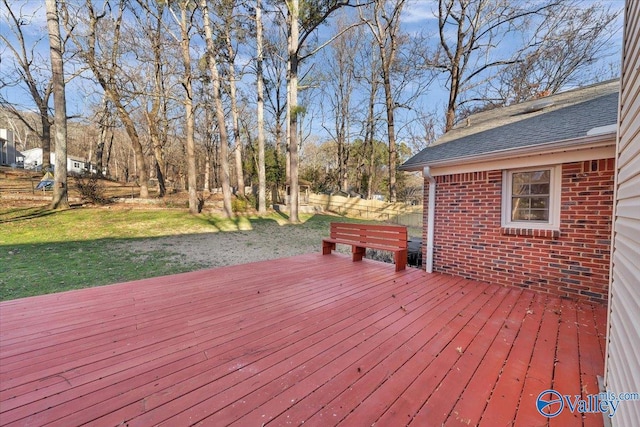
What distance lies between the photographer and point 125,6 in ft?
43.8

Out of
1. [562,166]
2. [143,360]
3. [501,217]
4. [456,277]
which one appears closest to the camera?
[143,360]

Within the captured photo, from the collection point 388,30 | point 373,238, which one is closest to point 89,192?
point 373,238

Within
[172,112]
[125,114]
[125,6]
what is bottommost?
[125,114]

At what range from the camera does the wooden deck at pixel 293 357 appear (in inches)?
68.7

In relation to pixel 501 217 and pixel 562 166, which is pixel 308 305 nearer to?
pixel 501 217

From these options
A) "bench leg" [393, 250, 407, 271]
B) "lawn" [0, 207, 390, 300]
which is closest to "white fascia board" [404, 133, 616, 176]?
"bench leg" [393, 250, 407, 271]

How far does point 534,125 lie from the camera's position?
15.0ft

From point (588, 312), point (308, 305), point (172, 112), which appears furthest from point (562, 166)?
point (172, 112)

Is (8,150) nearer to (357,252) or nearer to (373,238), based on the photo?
(357,252)

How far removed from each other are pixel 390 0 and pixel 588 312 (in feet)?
58.1

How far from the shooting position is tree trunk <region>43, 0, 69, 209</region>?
426 inches

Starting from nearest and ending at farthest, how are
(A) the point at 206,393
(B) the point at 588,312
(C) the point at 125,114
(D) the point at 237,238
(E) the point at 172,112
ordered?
(A) the point at 206,393 < (B) the point at 588,312 < (D) the point at 237,238 < (C) the point at 125,114 < (E) the point at 172,112

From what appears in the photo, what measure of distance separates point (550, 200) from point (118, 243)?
10545 mm

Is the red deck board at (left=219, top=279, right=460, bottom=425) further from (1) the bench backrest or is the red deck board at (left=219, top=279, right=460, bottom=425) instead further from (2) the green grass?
(2) the green grass
